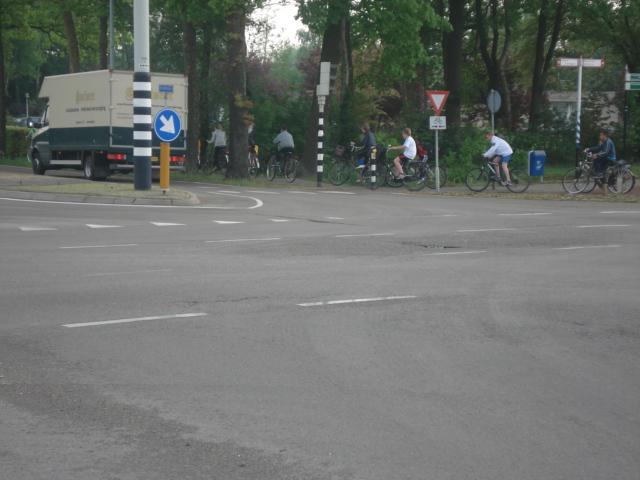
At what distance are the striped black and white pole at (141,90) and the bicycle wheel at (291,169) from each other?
960cm

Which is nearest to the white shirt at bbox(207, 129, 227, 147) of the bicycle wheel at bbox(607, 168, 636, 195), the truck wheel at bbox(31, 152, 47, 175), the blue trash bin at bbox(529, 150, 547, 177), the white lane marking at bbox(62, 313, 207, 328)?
the truck wheel at bbox(31, 152, 47, 175)

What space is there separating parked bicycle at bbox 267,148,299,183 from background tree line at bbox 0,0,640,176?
927 millimetres

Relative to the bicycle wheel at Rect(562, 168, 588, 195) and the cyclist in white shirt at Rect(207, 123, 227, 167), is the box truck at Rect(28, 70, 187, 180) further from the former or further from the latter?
the bicycle wheel at Rect(562, 168, 588, 195)

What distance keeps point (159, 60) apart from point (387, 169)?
734 inches

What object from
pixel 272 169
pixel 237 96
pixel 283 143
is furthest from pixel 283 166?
pixel 237 96

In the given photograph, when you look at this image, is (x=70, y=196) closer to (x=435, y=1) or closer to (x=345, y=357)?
(x=345, y=357)

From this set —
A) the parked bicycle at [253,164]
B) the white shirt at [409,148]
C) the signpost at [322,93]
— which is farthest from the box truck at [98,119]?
the white shirt at [409,148]

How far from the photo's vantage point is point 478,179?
28.9 meters

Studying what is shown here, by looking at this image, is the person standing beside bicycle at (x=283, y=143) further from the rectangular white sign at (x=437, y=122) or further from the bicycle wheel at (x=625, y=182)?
the bicycle wheel at (x=625, y=182)

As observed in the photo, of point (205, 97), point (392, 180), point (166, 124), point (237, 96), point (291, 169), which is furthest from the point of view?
point (205, 97)

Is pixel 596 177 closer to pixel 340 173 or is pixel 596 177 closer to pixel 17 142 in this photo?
pixel 340 173

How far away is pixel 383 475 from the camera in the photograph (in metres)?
4.64

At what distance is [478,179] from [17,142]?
29.2 metres

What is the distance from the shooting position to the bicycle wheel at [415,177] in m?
29.9
